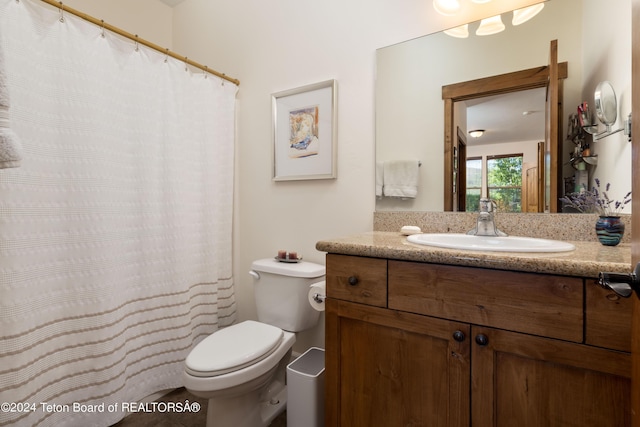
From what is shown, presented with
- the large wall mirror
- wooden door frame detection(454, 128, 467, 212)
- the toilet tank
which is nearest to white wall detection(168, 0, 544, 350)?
the large wall mirror

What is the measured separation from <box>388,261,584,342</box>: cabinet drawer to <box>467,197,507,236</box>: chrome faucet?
1.52 ft

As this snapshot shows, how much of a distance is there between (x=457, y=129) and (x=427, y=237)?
548 millimetres

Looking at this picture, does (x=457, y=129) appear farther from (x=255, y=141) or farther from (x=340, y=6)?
(x=255, y=141)

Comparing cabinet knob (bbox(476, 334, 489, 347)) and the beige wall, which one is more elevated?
the beige wall

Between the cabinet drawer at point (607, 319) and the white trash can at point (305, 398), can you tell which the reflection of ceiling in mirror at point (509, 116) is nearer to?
the cabinet drawer at point (607, 319)

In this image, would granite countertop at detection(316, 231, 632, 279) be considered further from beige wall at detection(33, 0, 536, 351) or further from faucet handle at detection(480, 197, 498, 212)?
beige wall at detection(33, 0, 536, 351)

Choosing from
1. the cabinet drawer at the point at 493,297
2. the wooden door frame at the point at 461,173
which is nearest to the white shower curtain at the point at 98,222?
the cabinet drawer at the point at 493,297

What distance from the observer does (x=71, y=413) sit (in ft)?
4.34

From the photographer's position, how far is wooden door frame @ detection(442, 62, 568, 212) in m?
1.21

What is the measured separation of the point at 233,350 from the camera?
128 cm

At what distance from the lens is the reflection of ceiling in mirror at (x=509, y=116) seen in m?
1.25

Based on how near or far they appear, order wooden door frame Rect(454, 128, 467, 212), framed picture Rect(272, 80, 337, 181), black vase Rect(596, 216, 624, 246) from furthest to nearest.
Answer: framed picture Rect(272, 80, 337, 181) → wooden door frame Rect(454, 128, 467, 212) → black vase Rect(596, 216, 624, 246)

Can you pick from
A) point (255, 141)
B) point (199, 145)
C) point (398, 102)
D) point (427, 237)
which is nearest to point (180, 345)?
point (199, 145)

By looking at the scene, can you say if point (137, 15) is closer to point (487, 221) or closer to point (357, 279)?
point (357, 279)
